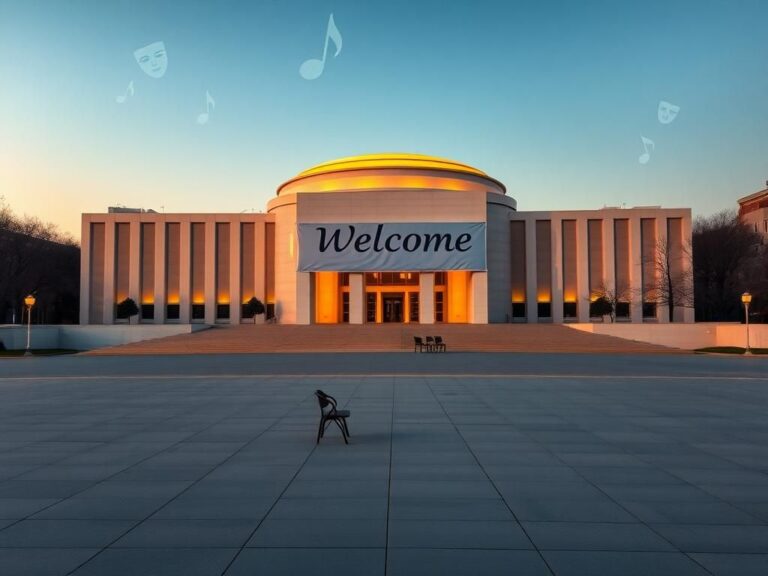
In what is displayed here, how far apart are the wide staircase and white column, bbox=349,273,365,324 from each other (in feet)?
30.2

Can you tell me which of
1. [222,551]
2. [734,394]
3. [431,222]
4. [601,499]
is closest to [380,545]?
[222,551]

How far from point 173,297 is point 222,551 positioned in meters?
59.3

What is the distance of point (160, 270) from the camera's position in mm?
59688

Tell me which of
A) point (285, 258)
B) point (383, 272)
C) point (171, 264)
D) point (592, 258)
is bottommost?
point (383, 272)

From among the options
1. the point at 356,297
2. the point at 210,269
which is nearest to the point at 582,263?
the point at 356,297

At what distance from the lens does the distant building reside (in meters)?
81.7

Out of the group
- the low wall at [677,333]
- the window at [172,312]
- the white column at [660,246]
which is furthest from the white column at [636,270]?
the window at [172,312]

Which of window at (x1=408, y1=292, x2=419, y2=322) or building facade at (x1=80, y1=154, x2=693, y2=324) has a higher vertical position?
building facade at (x1=80, y1=154, x2=693, y2=324)

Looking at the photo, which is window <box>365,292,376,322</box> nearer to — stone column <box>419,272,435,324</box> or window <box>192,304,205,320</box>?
stone column <box>419,272,435,324</box>

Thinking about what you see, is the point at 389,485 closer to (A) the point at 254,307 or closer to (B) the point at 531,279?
(A) the point at 254,307

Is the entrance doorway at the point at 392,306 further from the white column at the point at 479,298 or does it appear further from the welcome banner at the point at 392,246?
the white column at the point at 479,298

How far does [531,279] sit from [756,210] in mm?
52707

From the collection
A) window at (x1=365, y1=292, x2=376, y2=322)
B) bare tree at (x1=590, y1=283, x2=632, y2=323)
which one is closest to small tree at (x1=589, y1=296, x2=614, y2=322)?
bare tree at (x1=590, y1=283, x2=632, y2=323)

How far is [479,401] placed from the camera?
13.6 meters
